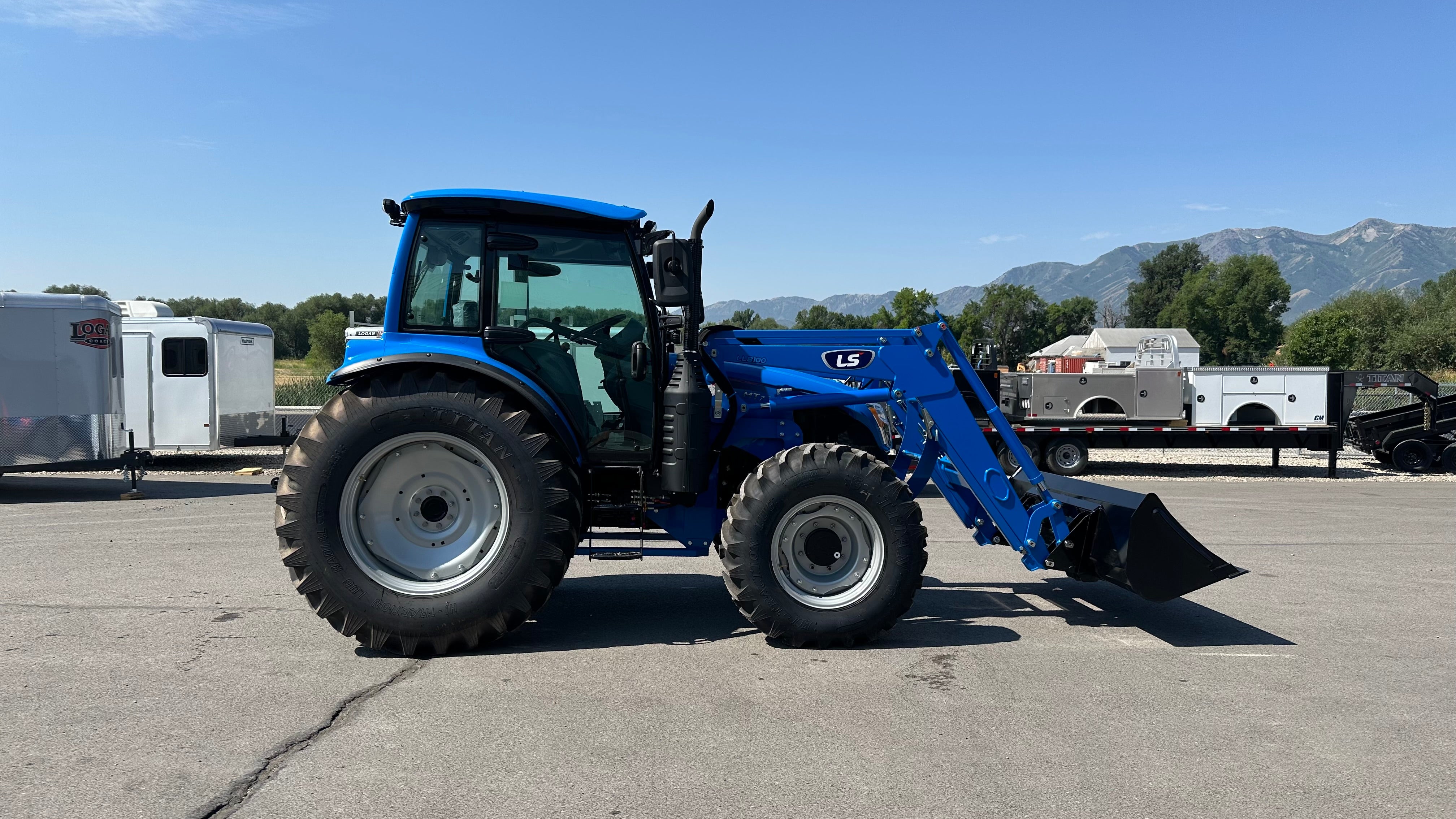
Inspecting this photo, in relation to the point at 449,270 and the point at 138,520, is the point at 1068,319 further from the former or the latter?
the point at 449,270

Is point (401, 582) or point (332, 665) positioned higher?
point (401, 582)

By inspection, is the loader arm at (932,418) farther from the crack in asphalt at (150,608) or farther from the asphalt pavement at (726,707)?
the crack in asphalt at (150,608)

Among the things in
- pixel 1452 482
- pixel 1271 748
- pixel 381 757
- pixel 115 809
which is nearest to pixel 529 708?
pixel 381 757

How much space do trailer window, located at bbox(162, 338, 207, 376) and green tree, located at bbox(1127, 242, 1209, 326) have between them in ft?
383

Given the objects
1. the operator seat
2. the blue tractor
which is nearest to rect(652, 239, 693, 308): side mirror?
the blue tractor

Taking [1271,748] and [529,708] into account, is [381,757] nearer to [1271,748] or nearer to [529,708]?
[529,708]

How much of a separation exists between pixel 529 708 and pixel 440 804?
960mm

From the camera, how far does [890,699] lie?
14.4 ft

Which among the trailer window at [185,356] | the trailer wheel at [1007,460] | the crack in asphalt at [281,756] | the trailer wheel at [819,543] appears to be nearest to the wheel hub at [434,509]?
the crack in asphalt at [281,756]

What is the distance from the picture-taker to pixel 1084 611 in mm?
6184

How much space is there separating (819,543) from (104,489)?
41.8ft

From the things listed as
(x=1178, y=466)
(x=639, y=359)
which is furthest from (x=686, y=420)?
(x=1178, y=466)

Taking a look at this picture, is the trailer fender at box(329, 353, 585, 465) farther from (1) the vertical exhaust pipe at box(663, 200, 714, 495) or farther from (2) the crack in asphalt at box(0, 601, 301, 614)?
(2) the crack in asphalt at box(0, 601, 301, 614)

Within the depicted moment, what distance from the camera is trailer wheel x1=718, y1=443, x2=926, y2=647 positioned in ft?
16.8
